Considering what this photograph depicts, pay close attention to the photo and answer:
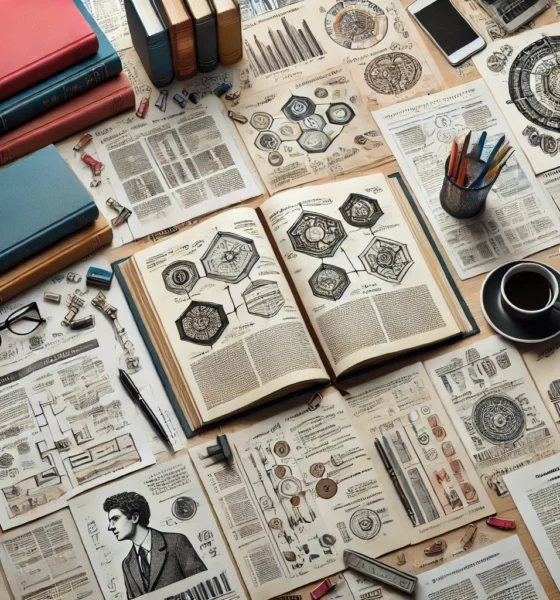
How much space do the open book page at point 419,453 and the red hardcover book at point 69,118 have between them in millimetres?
681

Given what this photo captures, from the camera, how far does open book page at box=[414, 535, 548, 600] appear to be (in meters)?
1.38

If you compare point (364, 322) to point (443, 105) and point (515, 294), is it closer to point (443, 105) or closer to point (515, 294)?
point (515, 294)

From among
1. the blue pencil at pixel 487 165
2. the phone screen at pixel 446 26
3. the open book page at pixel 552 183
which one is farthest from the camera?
the phone screen at pixel 446 26

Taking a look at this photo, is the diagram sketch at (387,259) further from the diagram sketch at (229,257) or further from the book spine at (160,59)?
the book spine at (160,59)

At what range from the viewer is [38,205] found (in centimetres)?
149

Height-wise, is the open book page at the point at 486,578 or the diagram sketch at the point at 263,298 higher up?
the diagram sketch at the point at 263,298

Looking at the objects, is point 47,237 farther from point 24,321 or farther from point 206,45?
point 206,45

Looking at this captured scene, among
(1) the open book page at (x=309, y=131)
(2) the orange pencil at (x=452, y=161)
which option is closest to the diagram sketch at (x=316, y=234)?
(1) the open book page at (x=309, y=131)

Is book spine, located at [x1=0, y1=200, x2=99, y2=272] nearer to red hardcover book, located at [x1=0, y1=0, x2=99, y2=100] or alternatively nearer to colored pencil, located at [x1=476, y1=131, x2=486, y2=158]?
red hardcover book, located at [x1=0, y1=0, x2=99, y2=100]

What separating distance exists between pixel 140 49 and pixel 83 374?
0.61 m

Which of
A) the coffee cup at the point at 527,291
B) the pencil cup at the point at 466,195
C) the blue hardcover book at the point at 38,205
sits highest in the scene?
the blue hardcover book at the point at 38,205

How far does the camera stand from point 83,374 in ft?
4.85

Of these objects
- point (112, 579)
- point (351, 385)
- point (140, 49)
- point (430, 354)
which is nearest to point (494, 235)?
point (430, 354)

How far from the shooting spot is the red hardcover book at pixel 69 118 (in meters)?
1.58
